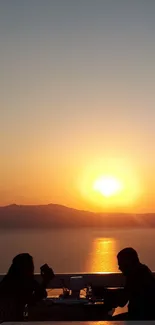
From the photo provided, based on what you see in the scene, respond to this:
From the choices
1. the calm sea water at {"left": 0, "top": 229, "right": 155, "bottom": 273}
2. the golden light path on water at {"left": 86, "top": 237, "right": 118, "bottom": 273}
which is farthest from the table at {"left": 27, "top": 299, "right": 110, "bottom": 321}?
the golden light path on water at {"left": 86, "top": 237, "right": 118, "bottom": 273}

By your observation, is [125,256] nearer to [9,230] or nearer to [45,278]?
[45,278]

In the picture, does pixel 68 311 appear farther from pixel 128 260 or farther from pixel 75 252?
pixel 75 252

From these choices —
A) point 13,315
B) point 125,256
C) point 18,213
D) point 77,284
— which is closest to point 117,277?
point 77,284

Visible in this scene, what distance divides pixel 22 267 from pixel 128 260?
2.34 feet

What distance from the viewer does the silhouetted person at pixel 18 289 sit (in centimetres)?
357

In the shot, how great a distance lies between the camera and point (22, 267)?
12.3 ft

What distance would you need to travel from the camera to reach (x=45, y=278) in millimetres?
4016

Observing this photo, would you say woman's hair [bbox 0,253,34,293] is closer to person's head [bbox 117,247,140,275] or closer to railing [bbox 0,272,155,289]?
person's head [bbox 117,247,140,275]

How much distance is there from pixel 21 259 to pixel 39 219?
99.5 metres

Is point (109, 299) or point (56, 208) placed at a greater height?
point (56, 208)

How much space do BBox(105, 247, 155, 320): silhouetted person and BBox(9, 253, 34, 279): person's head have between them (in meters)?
0.60

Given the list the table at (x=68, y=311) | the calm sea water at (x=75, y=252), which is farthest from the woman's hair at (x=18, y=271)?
the calm sea water at (x=75, y=252)

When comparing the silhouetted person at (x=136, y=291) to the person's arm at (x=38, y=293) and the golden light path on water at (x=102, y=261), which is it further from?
the golden light path on water at (x=102, y=261)

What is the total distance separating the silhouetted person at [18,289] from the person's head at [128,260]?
582mm
